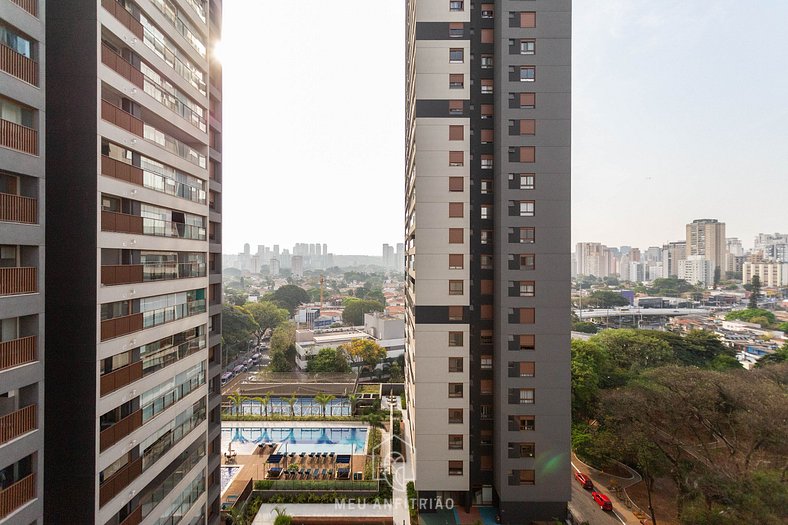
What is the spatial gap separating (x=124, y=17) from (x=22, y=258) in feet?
22.7

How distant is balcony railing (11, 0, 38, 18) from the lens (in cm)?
662

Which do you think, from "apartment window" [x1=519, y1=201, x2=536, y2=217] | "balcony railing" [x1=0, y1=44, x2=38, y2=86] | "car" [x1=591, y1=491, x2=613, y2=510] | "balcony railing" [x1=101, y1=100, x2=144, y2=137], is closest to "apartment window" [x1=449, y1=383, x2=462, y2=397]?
"apartment window" [x1=519, y1=201, x2=536, y2=217]

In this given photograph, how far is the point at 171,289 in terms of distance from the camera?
11.1 m

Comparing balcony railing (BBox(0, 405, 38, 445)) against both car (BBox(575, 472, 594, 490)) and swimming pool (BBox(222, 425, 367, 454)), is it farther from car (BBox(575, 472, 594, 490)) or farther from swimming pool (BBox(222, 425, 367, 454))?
car (BBox(575, 472, 594, 490))

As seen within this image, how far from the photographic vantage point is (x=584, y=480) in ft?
64.2

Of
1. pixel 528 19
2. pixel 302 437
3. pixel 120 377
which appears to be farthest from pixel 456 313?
pixel 302 437

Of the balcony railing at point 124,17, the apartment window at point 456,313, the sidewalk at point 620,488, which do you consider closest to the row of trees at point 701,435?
the sidewalk at point 620,488

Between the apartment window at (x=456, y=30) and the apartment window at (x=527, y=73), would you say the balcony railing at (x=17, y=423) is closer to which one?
the apartment window at (x=527, y=73)

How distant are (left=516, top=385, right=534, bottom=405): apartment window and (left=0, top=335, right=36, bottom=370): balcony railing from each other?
17.1 meters

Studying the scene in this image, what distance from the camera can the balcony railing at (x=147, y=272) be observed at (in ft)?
28.5

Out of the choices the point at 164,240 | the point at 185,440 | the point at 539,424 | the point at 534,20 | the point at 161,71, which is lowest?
the point at 539,424

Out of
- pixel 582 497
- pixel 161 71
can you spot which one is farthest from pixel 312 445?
pixel 161 71

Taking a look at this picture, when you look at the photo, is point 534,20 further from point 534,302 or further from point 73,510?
point 73,510

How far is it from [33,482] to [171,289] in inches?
221
